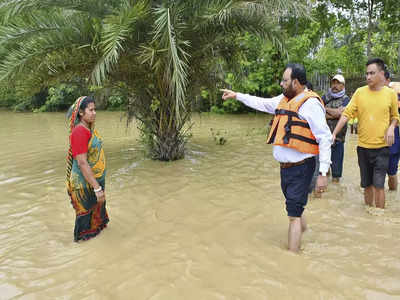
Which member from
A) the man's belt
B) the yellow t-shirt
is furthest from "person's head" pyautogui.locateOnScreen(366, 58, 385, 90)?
the man's belt

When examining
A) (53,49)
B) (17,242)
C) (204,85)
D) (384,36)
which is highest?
(384,36)

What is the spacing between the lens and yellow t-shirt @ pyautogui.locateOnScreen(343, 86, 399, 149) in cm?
392

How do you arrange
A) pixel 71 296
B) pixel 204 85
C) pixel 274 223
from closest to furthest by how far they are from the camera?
pixel 71 296 → pixel 274 223 → pixel 204 85

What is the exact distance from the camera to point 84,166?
3.27 meters

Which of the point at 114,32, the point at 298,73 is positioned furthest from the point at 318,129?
the point at 114,32

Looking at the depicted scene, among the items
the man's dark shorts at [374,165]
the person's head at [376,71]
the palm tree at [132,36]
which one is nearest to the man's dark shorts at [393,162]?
the man's dark shorts at [374,165]

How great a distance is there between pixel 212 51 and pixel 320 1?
8.38 m

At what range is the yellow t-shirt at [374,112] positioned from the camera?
392 centimetres

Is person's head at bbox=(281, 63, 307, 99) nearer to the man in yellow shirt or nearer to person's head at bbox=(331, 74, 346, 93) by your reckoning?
the man in yellow shirt

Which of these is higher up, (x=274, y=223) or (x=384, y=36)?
(x=384, y=36)

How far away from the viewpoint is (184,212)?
14.6 feet

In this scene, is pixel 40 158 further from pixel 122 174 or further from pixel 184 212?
pixel 184 212

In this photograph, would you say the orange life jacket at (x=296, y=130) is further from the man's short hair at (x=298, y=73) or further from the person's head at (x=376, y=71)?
the person's head at (x=376, y=71)

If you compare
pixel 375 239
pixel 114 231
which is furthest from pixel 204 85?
pixel 375 239
